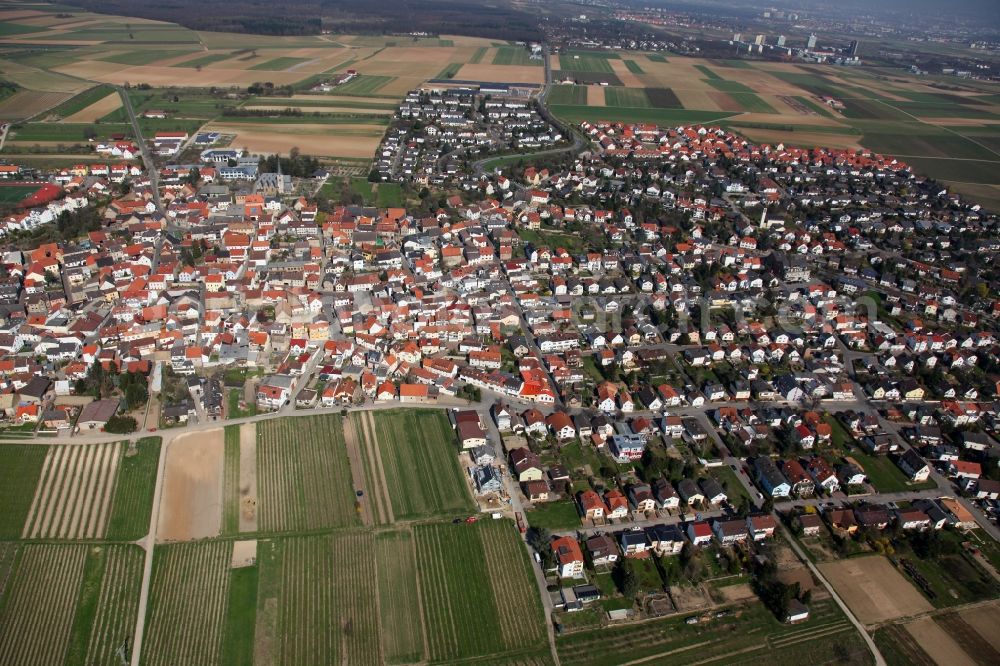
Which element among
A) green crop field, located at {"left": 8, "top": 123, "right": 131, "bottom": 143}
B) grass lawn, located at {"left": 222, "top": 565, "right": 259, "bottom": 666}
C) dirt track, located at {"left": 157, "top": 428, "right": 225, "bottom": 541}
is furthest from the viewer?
green crop field, located at {"left": 8, "top": 123, "right": 131, "bottom": 143}

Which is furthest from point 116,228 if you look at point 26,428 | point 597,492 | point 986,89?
point 986,89

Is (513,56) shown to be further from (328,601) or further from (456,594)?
(328,601)

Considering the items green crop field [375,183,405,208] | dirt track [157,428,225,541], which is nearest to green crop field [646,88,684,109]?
green crop field [375,183,405,208]

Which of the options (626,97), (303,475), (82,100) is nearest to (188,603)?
(303,475)

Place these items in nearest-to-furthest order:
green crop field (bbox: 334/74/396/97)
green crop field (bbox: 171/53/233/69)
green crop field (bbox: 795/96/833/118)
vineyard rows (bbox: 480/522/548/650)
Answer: vineyard rows (bbox: 480/522/548/650) → green crop field (bbox: 334/74/396/97) → green crop field (bbox: 795/96/833/118) → green crop field (bbox: 171/53/233/69)

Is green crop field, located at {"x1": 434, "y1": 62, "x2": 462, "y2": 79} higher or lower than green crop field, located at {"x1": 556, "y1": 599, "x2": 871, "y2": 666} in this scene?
→ higher

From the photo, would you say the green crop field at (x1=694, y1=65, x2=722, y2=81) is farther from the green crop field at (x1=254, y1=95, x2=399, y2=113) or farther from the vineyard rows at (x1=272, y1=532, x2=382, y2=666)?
the vineyard rows at (x1=272, y1=532, x2=382, y2=666)
